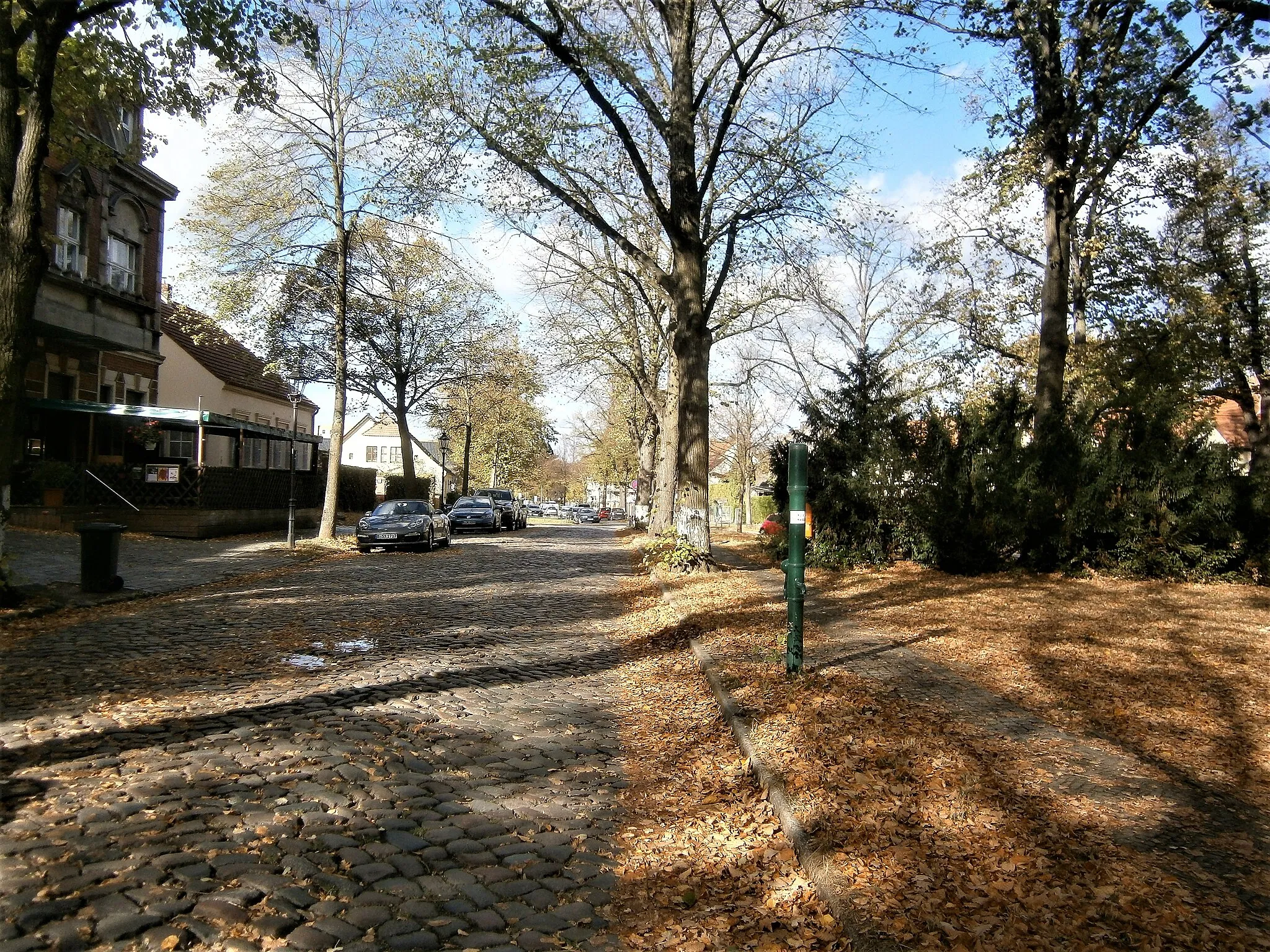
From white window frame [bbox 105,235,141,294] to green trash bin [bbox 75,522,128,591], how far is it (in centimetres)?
1565

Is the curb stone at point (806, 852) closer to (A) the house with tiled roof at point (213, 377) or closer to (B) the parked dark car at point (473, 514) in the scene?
(B) the parked dark car at point (473, 514)

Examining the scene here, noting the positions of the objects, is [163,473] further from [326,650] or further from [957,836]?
[957,836]

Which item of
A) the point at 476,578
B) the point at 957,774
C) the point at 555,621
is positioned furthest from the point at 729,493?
the point at 957,774

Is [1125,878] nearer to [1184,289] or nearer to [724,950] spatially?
[724,950]

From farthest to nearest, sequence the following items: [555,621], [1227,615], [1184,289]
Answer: [1184,289] → [555,621] → [1227,615]

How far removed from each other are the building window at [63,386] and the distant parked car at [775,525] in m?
20.1

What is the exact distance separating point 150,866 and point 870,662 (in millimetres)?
6149

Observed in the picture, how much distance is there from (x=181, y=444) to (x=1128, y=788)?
3523 cm

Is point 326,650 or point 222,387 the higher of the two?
point 222,387

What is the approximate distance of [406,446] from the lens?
126 feet

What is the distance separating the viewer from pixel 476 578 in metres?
Answer: 16.2

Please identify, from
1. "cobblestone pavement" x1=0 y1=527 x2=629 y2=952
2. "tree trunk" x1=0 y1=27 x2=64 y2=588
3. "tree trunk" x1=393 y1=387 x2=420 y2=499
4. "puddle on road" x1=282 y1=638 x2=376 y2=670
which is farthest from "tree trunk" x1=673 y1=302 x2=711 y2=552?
"tree trunk" x1=393 y1=387 x2=420 y2=499

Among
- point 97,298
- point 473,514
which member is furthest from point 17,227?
point 473,514

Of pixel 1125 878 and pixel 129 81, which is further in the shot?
pixel 129 81
